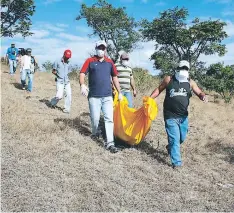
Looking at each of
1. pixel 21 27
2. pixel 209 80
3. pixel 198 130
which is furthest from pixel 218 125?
pixel 209 80

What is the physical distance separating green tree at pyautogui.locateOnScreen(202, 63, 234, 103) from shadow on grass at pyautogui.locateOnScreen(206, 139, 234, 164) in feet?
76.4

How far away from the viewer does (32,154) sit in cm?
Result: 564

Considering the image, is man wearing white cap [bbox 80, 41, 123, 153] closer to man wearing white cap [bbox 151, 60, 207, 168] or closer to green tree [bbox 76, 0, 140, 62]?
man wearing white cap [bbox 151, 60, 207, 168]

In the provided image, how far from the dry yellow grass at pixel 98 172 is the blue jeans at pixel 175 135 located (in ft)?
0.63

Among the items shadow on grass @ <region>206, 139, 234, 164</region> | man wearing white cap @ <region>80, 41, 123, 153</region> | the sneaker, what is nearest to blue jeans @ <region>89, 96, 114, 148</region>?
man wearing white cap @ <region>80, 41, 123, 153</region>

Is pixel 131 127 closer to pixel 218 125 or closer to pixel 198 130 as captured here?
pixel 198 130

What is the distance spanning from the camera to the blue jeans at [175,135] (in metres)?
5.86

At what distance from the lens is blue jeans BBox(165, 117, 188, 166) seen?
586cm

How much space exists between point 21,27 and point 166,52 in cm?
1317

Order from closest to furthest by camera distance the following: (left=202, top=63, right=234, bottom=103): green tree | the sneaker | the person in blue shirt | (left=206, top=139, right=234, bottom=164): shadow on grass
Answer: the sneaker
(left=206, top=139, right=234, bottom=164): shadow on grass
the person in blue shirt
(left=202, top=63, right=234, bottom=103): green tree

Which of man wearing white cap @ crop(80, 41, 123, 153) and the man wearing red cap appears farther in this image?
the man wearing red cap

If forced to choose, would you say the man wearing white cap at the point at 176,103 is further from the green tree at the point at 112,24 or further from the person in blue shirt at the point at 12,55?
the green tree at the point at 112,24

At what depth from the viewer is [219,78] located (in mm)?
33469

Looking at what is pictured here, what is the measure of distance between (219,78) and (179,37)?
5.23 meters
